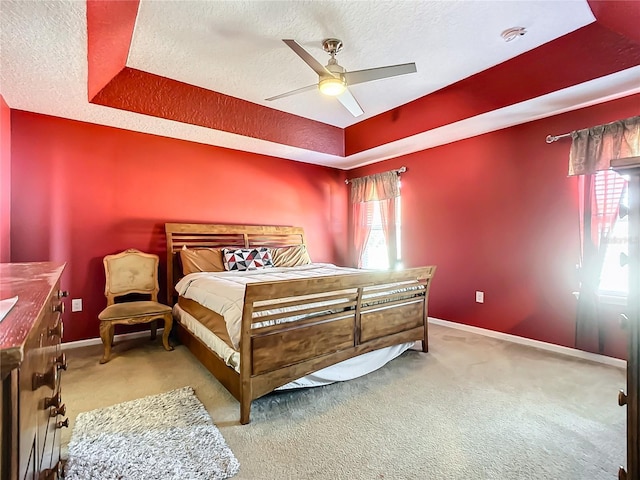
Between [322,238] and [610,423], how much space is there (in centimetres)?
396

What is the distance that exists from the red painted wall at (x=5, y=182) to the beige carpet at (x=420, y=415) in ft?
3.78

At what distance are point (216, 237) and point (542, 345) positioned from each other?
387 centimetres

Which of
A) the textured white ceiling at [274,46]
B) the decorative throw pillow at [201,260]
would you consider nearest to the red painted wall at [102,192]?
the textured white ceiling at [274,46]

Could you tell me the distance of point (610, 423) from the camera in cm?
193

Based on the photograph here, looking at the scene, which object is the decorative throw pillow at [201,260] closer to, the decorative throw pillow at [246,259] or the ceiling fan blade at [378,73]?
the decorative throw pillow at [246,259]

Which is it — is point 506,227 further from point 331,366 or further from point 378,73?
point 331,366

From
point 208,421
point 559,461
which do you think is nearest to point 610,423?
point 559,461

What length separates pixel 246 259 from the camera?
385cm

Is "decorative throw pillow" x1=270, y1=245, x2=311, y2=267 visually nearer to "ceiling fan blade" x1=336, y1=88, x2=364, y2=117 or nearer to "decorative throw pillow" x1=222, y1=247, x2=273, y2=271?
"decorative throw pillow" x1=222, y1=247, x2=273, y2=271

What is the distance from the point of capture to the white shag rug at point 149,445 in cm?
152

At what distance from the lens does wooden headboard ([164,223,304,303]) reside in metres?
3.74

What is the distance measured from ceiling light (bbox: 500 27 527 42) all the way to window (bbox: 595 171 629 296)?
1.43m

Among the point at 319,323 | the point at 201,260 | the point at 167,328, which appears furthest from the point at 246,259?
the point at 319,323

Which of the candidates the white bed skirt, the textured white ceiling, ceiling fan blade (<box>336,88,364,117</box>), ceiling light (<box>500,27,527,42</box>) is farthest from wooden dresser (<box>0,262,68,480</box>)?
ceiling light (<box>500,27,527,42</box>)
